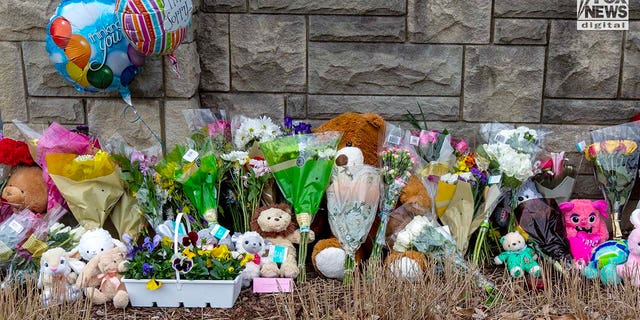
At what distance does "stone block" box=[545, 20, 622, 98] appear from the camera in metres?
3.89

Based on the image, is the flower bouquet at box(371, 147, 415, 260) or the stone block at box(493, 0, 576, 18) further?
the stone block at box(493, 0, 576, 18)

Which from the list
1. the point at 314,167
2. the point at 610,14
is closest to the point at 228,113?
the point at 314,167

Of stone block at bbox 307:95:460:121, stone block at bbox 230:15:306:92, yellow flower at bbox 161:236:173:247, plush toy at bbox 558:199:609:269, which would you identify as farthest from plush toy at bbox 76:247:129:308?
plush toy at bbox 558:199:609:269

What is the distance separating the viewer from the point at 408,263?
322 cm

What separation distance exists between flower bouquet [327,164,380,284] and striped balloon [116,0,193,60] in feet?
3.55

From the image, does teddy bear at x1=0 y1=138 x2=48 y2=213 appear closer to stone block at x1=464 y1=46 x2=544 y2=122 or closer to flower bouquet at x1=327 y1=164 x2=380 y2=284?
flower bouquet at x1=327 y1=164 x2=380 y2=284

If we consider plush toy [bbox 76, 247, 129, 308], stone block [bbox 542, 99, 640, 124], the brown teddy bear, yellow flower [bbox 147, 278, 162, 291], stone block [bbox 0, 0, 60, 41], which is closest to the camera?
yellow flower [bbox 147, 278, 162, 291]

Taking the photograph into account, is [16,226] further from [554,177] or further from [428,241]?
[554,177]

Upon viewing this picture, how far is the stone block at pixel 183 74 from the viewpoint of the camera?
3742mm

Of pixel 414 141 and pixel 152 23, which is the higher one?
pixel 152 23

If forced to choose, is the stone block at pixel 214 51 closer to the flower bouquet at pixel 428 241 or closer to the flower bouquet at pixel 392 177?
the flower bouquet at pixel 392 177

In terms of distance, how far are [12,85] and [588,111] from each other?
3374 millimetres

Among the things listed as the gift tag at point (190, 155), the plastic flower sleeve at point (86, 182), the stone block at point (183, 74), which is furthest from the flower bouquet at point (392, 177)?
the plastic flower sleeve at point (86, 182)

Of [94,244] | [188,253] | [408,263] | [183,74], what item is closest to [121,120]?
[183,74]
